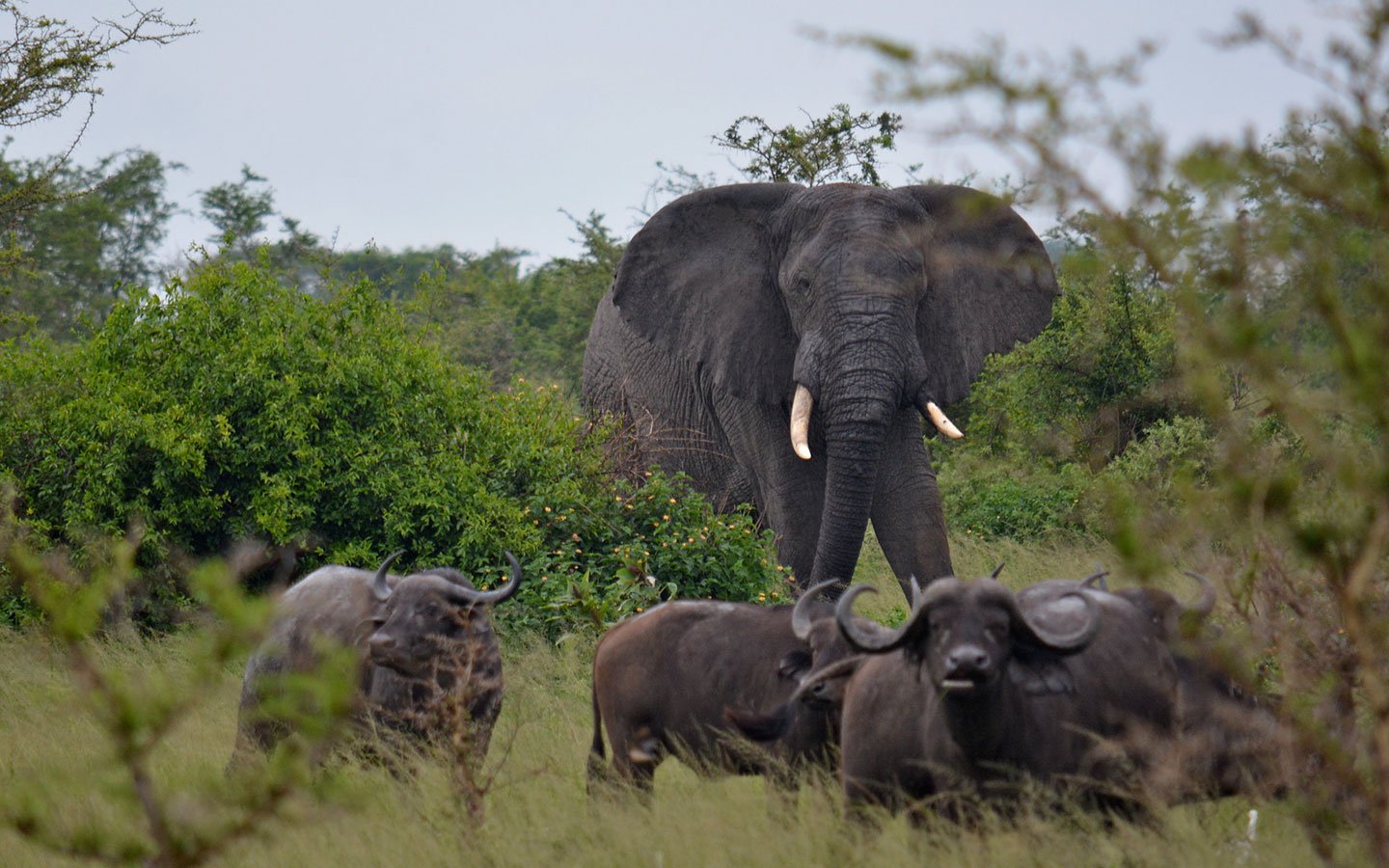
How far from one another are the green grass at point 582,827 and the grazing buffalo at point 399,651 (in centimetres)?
26

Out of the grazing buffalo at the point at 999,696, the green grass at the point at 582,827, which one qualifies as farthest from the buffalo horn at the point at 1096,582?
the green grass at the point at 582,827

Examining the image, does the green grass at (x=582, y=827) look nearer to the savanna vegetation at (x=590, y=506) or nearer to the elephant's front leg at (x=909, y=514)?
the savanna vegetation at (x=590, y=506)

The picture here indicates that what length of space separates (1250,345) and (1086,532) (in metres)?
11.7

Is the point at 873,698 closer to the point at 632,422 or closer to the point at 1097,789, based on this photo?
the point at 1097,789

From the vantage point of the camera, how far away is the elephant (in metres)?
10.0

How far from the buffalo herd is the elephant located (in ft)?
9.74

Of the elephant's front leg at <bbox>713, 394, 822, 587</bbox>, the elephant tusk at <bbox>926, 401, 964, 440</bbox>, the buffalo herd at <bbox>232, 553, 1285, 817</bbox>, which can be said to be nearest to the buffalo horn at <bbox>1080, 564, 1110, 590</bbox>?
the buffalo herd at <bbox>232, 553, 1285, 817</bbox>

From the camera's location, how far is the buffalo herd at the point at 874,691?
5516 millimetres

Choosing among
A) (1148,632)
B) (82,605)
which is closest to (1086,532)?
(1148,632)

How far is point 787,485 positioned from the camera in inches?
432

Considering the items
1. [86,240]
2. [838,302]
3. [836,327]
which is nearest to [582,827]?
[836,327]

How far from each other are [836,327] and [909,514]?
1.26 metres

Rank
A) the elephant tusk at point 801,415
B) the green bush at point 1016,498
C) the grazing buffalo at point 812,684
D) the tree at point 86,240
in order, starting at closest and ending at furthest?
the grazing buffalo at point 812,684 → the elephant tusk at point 801,415 → the green bush at point 1016,498 → the tree at point 86,240

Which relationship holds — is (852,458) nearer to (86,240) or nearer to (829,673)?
(829,673)
